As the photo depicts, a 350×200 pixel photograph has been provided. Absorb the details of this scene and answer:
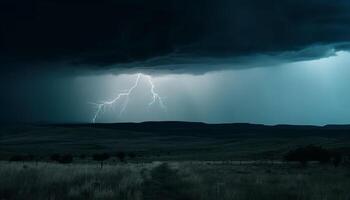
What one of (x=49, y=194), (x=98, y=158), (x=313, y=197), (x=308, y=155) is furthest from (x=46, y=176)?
(x=98, y=158)

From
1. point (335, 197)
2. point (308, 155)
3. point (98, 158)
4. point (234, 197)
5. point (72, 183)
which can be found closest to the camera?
point (234, 197)

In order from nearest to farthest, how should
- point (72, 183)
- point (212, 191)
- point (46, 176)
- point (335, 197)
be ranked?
point (335, 197) → point (212, 191) → point (72, 183) → point (46, 176)

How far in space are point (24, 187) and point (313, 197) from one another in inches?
392

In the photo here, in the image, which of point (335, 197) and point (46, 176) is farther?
point (46, 176)

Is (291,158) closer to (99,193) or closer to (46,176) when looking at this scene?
(46,176)

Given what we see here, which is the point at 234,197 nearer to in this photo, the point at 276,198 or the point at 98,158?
the point at 276,198

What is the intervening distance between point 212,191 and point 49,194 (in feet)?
19.1

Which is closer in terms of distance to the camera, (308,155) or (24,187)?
(24,187)

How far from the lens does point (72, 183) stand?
69.4ft

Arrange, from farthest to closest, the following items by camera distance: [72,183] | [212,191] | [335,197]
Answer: [72,183], [212,191], [335,197]

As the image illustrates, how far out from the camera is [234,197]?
17047 mm

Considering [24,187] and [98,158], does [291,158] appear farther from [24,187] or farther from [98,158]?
[24,187]

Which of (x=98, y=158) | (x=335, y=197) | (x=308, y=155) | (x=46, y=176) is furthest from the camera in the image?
(x=98, y=158)

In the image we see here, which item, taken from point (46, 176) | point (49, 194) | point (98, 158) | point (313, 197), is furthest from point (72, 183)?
point (98, 158)
